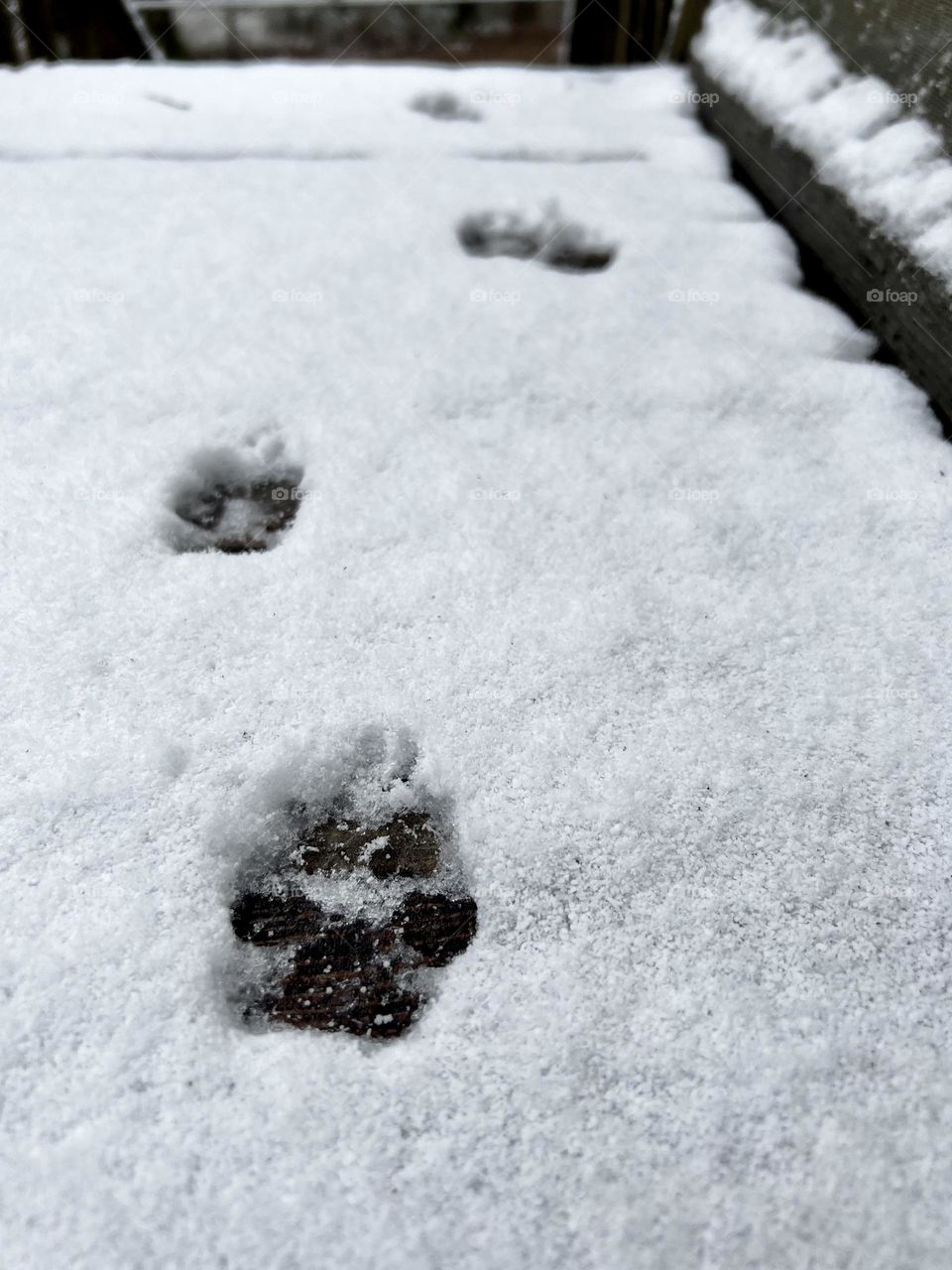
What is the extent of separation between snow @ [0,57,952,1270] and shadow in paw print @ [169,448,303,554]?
0.07 feet

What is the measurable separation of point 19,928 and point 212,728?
34cm

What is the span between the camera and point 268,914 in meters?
1.07

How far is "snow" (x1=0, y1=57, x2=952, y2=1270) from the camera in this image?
849 mm

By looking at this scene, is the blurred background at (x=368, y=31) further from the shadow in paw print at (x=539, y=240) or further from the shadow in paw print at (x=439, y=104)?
the shadow in paw print at (x=539, y=240)

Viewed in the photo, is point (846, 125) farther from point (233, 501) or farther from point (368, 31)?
point (368, 31)

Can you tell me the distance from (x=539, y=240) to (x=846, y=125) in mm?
783

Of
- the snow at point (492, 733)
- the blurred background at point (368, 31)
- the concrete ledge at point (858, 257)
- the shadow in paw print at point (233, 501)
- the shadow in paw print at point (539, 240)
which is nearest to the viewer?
the snow at point (492, 733)

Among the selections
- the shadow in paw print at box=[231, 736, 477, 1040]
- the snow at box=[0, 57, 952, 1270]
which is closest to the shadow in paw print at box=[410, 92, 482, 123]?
the snow at box=[0, 57, 952, 1270]

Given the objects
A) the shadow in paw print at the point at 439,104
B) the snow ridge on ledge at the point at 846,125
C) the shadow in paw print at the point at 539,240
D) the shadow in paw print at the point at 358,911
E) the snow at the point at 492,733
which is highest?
the snow ridge on ledge at the point at 846,125

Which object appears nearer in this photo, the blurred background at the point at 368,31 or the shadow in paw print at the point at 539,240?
the shadow in paw print at the point at 539,240

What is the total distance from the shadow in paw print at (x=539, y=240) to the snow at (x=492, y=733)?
0.28ft

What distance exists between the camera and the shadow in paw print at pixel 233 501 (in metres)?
1.48

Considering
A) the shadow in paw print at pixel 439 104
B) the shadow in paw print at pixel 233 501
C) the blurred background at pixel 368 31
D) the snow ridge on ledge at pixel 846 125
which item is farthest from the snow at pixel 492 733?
the blurred background at pixel 368 31

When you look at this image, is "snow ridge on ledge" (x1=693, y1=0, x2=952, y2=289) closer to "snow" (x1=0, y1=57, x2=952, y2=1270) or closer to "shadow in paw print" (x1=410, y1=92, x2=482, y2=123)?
"snow" (x1=0, y1=57, x2=952, y2=1270)
